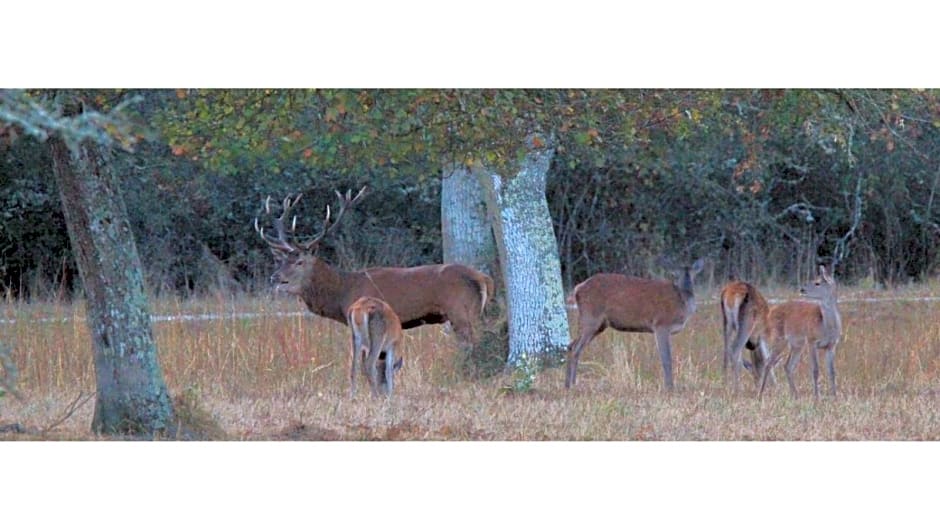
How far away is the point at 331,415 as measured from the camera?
11.0 metres

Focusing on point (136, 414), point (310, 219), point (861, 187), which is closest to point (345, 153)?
point (136, 414)

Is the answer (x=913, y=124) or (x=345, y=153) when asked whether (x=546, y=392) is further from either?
(x=913, y=124)

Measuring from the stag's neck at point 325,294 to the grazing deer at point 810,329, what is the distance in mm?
3228

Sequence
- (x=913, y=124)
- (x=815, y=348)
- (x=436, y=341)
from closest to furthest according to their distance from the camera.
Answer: (x=815, y=348) → (x=913, y=124) → (x=436, y=341)

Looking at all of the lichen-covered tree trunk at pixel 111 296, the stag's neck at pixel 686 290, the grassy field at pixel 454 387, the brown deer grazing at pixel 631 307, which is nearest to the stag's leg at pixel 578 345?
the brown deer grazing at pixel 631 307

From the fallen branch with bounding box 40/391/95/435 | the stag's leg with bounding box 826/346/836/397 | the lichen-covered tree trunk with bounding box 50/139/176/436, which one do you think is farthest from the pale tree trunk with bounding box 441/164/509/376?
the lichen-covered tree trunk with bounding box 50/139/176/436

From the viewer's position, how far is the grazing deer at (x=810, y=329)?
11.9 m

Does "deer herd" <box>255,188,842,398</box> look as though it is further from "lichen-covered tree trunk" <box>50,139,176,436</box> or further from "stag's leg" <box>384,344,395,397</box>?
"lichen-covered tree trunk" <box>50,139,176,436</box>

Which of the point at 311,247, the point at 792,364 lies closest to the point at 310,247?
the point at 311,247

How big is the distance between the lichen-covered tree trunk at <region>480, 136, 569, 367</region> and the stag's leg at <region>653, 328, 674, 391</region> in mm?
860

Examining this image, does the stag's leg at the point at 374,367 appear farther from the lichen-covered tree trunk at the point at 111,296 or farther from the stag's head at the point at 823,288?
the stag's head at the point at 823,288

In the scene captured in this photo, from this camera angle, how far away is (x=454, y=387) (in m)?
12.5

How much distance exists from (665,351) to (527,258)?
126 cm

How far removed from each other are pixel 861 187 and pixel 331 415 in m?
8.78
